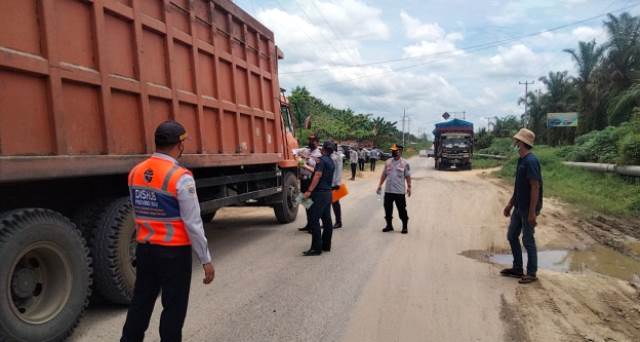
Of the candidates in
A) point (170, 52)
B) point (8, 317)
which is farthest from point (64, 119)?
point (170, 52)

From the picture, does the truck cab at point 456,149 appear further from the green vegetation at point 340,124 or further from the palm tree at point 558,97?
the palm tree at point 558,97

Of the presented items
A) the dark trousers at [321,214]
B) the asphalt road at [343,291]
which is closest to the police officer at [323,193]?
the dark trousers at [321,214]

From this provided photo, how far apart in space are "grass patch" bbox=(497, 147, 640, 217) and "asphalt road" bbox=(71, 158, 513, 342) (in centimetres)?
420

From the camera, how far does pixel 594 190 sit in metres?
13.6

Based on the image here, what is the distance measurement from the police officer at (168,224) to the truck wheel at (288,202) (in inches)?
238

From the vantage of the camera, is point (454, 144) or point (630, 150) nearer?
point (630, 150)

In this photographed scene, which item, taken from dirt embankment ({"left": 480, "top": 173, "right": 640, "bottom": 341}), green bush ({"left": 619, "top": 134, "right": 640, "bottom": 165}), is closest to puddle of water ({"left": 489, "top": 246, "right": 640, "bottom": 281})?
dirt embankment ({"left": 480, "top": 173, "right": 640, "bottom": 341})

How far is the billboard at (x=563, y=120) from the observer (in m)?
35.1

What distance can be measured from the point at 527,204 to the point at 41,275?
472 cm

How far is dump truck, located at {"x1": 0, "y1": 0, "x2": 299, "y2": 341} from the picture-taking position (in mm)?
3312

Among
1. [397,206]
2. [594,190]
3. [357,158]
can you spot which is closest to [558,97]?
[357,158]

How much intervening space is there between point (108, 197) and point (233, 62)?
9.82 ft

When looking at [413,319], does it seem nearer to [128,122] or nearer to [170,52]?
[128,122]

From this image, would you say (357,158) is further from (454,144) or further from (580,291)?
(580,291)
